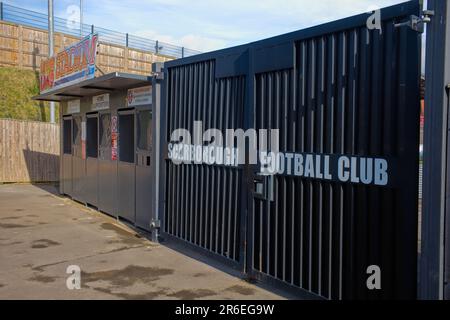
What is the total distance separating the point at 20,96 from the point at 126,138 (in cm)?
1523

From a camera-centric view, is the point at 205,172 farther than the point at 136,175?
No

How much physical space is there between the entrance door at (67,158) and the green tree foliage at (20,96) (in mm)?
10044

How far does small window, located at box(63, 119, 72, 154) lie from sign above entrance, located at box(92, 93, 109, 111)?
7.07 ft

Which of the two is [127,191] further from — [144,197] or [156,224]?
[156,224]

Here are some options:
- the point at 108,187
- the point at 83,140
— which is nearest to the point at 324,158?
the point at 108,187

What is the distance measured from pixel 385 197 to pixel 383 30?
138 cm

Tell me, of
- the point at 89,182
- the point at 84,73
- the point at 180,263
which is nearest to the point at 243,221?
the point at 180,263

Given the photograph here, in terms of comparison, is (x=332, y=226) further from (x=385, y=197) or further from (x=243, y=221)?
(x=243, y=221)

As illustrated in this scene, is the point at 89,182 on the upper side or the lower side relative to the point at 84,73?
lower

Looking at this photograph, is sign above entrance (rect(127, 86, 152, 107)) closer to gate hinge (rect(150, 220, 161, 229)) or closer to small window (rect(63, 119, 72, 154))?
gate hinge (rect(150, 220, 161, 229))

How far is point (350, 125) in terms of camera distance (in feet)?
13.5

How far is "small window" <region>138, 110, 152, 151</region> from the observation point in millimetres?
7914

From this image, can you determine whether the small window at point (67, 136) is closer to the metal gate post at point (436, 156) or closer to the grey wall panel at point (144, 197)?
the grey wall panel at point (144, 197)
